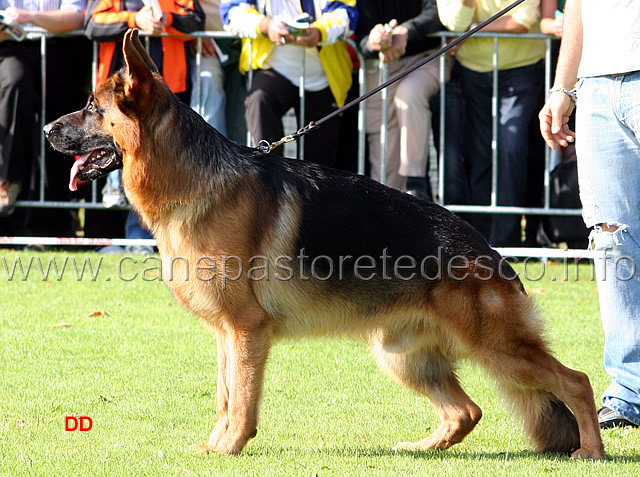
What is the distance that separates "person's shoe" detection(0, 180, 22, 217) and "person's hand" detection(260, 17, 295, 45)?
2788 millimetres

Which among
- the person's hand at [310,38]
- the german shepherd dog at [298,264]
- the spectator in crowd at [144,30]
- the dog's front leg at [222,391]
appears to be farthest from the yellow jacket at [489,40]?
the dog's front leg at [222,391]

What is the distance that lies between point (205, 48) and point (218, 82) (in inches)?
14.3

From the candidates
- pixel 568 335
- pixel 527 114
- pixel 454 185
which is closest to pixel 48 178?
Result: pixel 454 185

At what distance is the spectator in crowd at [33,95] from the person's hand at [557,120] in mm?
5559

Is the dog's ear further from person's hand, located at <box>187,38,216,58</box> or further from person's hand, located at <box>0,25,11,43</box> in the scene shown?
person's hand, located at <box>0,25,11,43</box>

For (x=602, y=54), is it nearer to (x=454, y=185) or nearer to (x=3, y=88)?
(x=454, y=185)

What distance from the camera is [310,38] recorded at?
739 centimetres

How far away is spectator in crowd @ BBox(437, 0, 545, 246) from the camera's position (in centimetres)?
785

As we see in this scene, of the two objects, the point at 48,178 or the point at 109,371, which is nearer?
the point at 109,371

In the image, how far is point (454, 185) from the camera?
8.34 metres

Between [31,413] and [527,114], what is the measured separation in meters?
5.62

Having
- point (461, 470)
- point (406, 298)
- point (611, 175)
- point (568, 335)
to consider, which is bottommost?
point (568, 335)

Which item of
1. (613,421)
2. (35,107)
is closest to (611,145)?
(613,421)

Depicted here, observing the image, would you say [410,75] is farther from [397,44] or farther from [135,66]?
[135,66]
